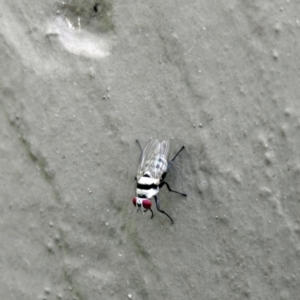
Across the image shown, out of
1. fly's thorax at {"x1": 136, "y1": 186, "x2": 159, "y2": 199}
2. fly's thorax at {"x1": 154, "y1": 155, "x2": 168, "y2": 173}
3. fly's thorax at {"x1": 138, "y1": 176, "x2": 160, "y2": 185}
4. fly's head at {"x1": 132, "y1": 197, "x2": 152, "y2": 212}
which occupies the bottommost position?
fly's head at {"x1": 132, "y1": 197, "x2": 152, "y2": 212}

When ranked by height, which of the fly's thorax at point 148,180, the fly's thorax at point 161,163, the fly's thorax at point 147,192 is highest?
the fly's thorax at point 161,163

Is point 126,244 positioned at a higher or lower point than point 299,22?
lower

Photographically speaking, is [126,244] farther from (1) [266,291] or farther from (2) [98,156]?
(1) [266,291]

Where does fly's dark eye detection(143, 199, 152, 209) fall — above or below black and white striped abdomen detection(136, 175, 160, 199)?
below

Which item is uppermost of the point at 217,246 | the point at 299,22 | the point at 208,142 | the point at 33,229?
the point at 299,22

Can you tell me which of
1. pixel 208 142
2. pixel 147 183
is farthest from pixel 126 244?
pixel 208 142

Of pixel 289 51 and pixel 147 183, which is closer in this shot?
pixel 289 51
